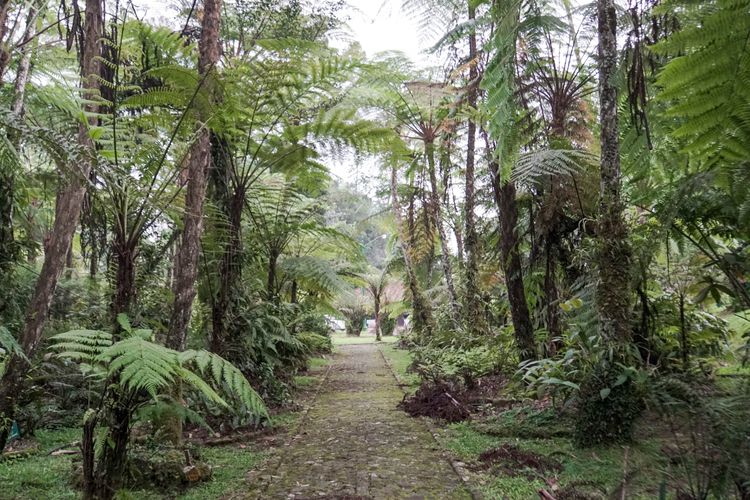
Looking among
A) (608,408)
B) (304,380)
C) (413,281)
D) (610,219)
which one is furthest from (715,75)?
(413,281)

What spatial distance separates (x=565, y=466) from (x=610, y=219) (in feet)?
5.69

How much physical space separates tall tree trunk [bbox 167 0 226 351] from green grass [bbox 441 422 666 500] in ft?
7.44

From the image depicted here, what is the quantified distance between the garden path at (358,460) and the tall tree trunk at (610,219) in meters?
1.58

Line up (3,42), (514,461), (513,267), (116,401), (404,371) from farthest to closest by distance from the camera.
→ (404,371) < (513,267) < (3,42) < (514,461) < (116,401)

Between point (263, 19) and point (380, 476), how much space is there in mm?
5753

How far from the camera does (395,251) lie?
579 inches

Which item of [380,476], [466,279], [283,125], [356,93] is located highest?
[356,93]

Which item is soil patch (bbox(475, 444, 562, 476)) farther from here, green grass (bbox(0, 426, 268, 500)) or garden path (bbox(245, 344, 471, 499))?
green grass (bbox(0, 426, 268, 500))

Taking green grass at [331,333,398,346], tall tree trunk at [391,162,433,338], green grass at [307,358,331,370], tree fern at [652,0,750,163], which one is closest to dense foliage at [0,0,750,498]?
tree fern at [652,0,750,163]

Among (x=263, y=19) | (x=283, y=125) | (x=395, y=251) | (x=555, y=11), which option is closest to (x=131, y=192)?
(x=283, y=125)

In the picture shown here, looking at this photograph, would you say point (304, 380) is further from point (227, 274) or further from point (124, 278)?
point (124, 278)

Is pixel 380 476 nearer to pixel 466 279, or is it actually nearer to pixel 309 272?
pixel 309 272

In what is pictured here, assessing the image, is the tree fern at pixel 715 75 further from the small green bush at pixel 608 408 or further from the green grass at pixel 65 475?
the green grass at pixel 65 475

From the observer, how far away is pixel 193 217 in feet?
13.1
